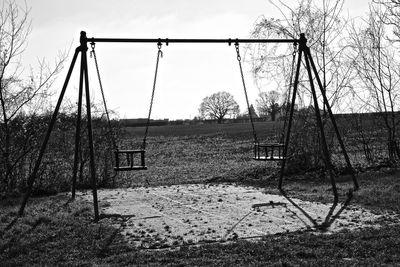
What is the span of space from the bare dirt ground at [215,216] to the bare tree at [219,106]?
2291 centimetres

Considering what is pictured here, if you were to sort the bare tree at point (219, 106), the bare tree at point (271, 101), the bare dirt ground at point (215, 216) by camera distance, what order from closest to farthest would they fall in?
the bare dirt ground at point (215, 216) → the bare tree at point (271, 101) → the bare tree at point (219, 106)

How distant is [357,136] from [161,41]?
8.13 m

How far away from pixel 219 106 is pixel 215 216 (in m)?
26.4

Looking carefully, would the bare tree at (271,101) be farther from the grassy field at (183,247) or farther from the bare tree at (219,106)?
the bare tree at (219,106)

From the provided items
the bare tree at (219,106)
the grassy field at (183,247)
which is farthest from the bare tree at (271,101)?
the bare tree at (219,106)

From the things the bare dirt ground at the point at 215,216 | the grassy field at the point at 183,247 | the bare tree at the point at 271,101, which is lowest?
the bare dirt ground at the point at 215,216

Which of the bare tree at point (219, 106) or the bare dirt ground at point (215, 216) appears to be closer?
the bare dirt ground at point (215, 216)

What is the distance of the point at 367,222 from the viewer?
711cm

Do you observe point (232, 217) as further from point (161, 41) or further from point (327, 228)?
point (161, 41)

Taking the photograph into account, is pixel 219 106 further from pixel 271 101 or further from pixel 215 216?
pixel 215 216

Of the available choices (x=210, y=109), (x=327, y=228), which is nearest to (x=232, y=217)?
(x=327, y=228)

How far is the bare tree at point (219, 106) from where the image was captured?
33750 mm

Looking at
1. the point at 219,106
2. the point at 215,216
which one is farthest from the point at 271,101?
the point at 219,106

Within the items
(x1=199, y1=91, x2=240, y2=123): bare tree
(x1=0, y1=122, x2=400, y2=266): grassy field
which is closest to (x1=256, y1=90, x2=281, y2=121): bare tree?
(x1=0, y1=122, x2=400, y2=266): grassy field
